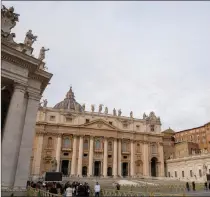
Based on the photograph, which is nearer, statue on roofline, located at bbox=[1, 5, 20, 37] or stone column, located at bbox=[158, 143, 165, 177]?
statue on roofline, located at bbox=[1, 5, 20, 37]

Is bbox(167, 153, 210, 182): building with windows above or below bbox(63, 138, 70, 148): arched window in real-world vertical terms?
below

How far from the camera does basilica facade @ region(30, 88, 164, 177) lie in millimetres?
56125

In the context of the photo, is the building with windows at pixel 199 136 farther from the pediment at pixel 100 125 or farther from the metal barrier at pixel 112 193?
the metal barrier at pixel 112 193

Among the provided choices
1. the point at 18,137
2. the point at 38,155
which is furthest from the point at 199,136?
the point at 18,137

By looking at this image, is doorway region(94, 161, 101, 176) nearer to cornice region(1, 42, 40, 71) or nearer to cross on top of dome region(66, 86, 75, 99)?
cross on top of dome region(66, 86, 75, 99)

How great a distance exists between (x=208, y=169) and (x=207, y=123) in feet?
62.6

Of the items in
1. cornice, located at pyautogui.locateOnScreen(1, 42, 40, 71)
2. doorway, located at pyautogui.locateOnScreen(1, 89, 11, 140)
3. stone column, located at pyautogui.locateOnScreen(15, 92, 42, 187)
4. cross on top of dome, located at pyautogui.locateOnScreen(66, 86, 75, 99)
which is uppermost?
cross on top of dome, located at pyautogui.locateOnScreen(66, 86, 75, 99)

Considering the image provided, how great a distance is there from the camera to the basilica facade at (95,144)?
56.1m

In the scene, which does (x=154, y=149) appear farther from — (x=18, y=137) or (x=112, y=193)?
(x=18, y=137)

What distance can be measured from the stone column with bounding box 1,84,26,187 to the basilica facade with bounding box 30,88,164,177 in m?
40.7

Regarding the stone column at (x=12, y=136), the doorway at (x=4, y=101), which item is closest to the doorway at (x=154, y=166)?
the doorway at (x=4, y=101)

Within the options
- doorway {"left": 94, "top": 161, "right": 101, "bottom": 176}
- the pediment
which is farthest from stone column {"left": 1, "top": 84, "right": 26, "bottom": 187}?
doorway {"left": 94, "top": 161, "right": 101, "bottom": 176}

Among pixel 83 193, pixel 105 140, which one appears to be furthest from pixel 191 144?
pixel 83 193

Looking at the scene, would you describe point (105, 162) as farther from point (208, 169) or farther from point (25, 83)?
point (25, 83)
